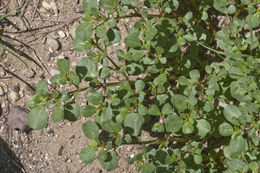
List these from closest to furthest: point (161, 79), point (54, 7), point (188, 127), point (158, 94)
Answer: point (188, 127) < point (161, 79) < point (158, 94) < point (54, 7)

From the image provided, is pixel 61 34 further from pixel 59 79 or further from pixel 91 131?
pixel 91 131

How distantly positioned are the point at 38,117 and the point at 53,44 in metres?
1.37

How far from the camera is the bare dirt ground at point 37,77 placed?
11.6 feet

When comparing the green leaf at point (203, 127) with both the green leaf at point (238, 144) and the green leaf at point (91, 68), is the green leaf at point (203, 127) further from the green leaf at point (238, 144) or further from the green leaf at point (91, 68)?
the green leaf at point (91, 68)

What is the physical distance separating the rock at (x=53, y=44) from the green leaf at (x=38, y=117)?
4.27 ft

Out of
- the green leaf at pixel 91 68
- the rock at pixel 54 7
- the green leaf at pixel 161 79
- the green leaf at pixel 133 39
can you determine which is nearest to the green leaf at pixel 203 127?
the green leaf at pixel 161 79

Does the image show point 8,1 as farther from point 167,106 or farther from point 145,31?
point 167,106

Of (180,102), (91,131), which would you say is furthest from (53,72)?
(180,102)

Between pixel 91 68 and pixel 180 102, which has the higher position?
pixel 91 68

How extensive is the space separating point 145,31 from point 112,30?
252 mm

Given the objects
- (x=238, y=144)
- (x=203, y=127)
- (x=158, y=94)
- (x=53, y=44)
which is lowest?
(x=238, y=144)

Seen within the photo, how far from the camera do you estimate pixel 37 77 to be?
3680 mm

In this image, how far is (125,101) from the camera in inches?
103

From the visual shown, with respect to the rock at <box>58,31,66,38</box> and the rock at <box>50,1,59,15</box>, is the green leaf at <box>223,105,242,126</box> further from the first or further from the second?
the rock at <box>50,1,59,15</box>
